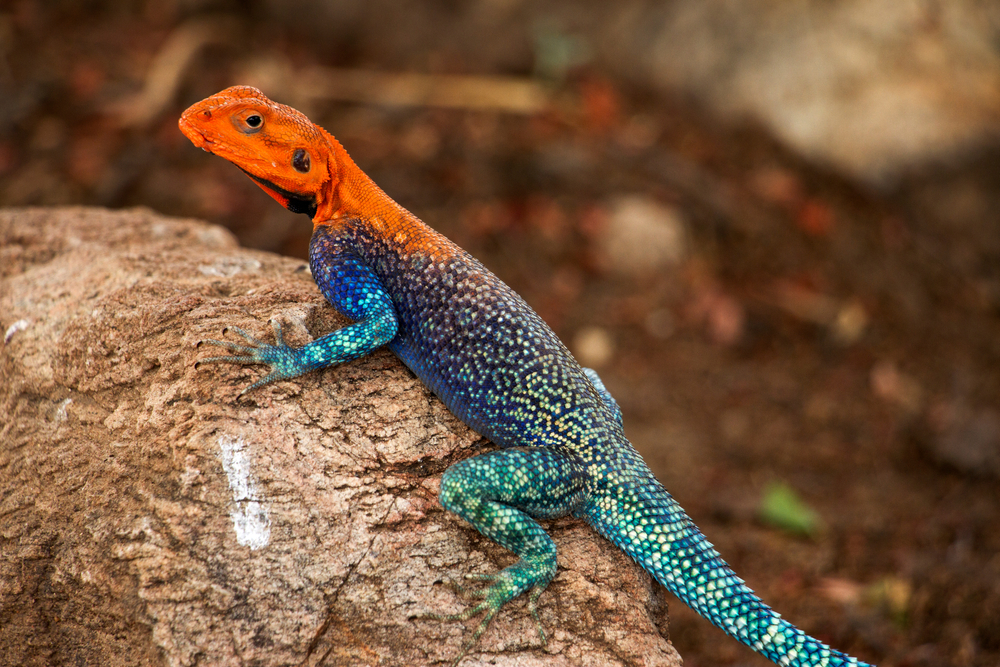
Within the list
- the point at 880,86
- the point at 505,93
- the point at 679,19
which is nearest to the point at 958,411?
the point at 880,86

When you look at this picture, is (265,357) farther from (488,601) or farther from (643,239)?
(643,239)

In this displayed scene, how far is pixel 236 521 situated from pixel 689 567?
1.79 metres

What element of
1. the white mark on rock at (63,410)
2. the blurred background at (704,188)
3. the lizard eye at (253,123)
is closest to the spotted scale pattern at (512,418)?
the lizard eye at (253,123)

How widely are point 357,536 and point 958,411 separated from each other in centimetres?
556

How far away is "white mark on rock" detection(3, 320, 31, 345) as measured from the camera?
3809 millimetres

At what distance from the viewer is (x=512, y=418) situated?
338 cm

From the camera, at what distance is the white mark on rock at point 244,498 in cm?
297

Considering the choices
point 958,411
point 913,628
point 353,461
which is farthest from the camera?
point 958,411

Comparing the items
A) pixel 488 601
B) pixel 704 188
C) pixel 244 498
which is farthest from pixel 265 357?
pixel 704 188

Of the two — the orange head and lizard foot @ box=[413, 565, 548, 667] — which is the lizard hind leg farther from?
the orange head

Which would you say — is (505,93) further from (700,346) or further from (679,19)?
(700,346)

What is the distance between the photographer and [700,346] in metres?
7.37

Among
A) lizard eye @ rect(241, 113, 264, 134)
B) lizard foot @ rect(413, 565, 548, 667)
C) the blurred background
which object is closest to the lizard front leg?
lizard eye @ rect(241, 113, 264, 134)

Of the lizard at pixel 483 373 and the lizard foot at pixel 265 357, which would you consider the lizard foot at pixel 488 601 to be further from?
the lizard foot at pixel 265 357
